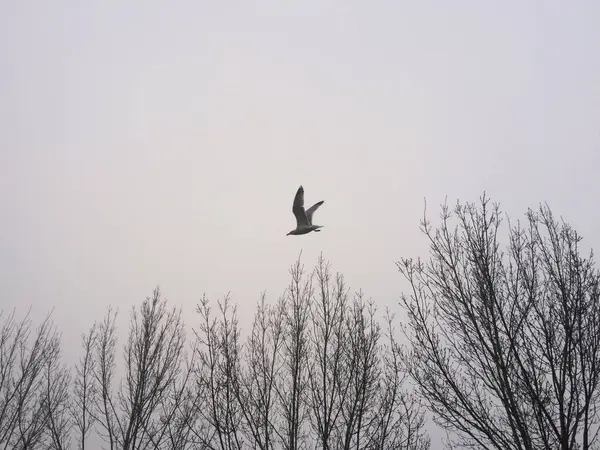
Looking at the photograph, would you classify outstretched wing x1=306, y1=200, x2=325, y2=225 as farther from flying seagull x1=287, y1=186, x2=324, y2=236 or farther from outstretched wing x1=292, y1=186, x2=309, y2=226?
outstretched wing x1=292, y1=186, x2=309, y2=226

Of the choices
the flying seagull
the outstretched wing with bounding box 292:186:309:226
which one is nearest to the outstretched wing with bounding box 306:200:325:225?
the flying seagull

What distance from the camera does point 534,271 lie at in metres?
6.68

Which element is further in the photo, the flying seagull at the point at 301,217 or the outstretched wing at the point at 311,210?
the outstretched wing at the point at 311,210

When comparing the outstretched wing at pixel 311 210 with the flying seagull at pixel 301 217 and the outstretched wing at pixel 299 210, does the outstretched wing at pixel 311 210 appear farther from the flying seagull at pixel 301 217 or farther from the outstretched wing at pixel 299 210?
the outstretched wing at pixel 299 210

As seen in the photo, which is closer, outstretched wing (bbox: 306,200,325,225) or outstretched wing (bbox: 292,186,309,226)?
outstretched wing (bbox: 292,186,309,226)

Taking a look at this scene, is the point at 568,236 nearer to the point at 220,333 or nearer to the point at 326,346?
the point at 326,346

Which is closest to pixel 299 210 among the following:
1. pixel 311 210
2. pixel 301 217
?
pixel 301 217

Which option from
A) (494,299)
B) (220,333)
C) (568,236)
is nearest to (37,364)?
(220,333)

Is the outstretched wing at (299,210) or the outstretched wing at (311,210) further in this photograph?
the outstretched wing at (311,210)

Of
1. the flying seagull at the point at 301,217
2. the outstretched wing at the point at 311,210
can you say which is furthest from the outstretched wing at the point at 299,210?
the outstretched wing at the point at 311,210

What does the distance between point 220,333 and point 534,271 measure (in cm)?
500

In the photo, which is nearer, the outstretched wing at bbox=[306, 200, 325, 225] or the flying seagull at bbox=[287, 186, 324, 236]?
the flying seagull at bbox=[287, 186, 324, 236]

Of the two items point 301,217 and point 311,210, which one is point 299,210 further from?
point 311,210

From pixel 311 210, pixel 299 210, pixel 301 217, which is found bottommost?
pixel 301 217
